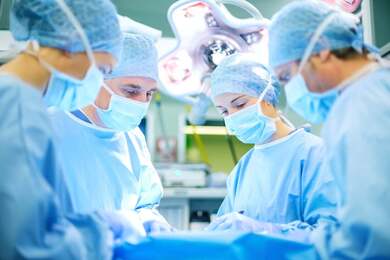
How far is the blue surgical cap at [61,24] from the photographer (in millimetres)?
1113

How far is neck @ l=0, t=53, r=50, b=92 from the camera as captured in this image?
108cm

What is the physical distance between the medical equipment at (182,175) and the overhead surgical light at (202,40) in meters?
1.09

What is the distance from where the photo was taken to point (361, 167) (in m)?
0.96

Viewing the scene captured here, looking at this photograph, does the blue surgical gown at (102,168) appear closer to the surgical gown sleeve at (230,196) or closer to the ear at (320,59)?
the surgical gown sleeve at (230,196)

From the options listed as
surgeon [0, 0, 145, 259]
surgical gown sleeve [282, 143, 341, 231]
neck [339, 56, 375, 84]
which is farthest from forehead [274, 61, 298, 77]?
surgeon [0, 0, 145, 259]

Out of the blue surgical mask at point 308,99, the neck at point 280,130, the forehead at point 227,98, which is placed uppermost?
the blue surgical mask at point 308,99

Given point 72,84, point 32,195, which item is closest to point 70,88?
point 72,84

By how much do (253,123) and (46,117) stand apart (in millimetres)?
882

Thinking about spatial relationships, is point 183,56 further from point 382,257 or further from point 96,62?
point 382,257

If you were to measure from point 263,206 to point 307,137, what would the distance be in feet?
1.09

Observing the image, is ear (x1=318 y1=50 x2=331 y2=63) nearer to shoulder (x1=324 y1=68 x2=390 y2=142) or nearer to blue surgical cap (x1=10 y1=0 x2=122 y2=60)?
shoulder (x1=324 y1=68 x2=390 y2=142)

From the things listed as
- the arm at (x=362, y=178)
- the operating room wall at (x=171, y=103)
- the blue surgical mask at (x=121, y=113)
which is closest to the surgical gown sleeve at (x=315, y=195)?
the arm at (x=362, y=178)

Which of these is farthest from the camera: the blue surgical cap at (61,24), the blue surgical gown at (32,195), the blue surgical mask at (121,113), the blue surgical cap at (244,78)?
the blue surgical cap at (244,78)

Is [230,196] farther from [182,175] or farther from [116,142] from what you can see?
[182,175]
